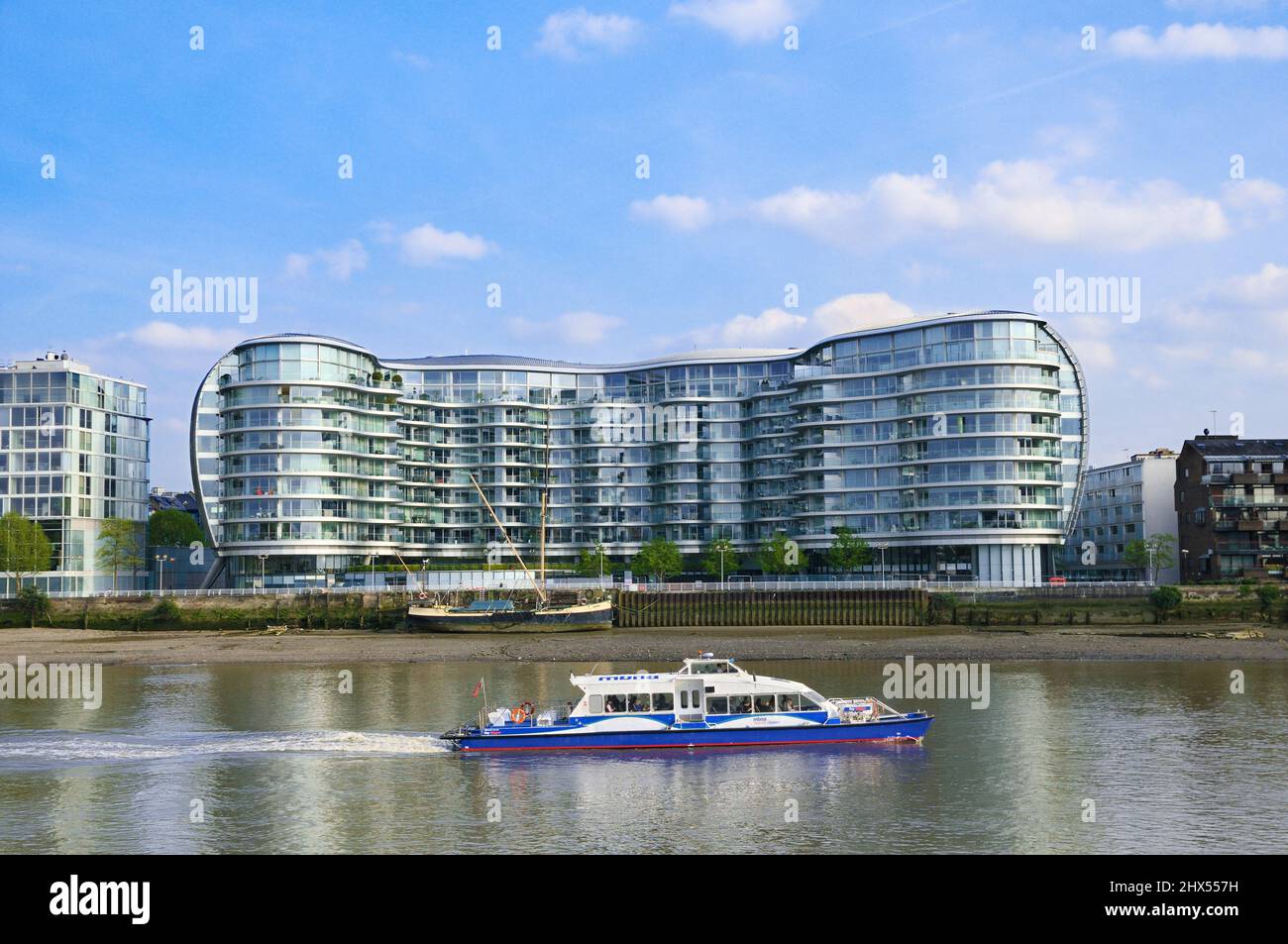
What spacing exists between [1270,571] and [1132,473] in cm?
3439

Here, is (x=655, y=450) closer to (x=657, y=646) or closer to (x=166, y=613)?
(x=166, y=613)

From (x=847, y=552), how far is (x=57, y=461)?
93.8 metres

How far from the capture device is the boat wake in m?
41.4

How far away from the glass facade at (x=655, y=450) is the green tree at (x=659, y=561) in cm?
1489

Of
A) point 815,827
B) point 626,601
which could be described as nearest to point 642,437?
point 626,601

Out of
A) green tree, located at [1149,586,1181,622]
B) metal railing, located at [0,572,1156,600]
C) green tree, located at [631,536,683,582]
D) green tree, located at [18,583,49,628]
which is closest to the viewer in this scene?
green tree, located at [1149,586,1181,622]

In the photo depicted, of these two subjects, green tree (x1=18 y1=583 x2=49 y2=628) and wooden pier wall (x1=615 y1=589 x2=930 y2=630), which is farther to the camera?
green tree (x1=18 y1=583 x2=49 y2=628)

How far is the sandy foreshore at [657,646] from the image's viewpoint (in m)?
75.6

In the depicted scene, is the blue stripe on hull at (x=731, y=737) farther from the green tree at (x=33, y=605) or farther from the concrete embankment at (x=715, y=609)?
the green tree at (x=33, y=605)

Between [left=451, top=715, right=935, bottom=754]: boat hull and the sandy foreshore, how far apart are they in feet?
94.6

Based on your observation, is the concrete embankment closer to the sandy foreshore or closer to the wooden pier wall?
the wooden pier wall

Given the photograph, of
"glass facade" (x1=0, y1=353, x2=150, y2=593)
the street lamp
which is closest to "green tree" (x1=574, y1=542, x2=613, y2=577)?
the street lamp

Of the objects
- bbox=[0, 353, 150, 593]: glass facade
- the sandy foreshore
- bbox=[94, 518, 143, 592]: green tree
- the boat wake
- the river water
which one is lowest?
the sandy foreshore
